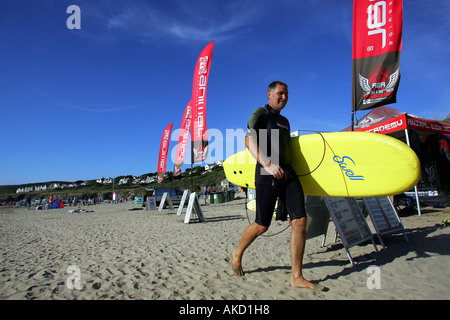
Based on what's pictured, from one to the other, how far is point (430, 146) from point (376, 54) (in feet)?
15.8

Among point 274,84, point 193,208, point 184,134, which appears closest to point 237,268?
point 274,84

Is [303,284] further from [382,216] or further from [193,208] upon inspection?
[193,208]

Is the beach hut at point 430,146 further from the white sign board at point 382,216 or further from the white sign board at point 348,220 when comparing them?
the white sign board at point 348,220

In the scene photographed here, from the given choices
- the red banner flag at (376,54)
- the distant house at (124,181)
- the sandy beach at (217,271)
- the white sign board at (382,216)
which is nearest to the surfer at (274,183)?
the sandy beach at (217,271)

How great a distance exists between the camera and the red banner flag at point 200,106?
321 inches

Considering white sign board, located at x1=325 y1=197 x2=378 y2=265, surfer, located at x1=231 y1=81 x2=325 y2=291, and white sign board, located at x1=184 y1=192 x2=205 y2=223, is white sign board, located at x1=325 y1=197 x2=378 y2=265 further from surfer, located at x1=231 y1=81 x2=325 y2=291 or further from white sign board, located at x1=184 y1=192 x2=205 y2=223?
white sign board, located at x1=184 y1=192 x2=205 y2=223

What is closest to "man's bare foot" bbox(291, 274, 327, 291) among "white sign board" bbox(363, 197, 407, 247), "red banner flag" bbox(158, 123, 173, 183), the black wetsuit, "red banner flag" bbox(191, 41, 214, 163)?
the black wetsuit

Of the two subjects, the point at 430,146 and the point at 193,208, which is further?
the point at 193,208

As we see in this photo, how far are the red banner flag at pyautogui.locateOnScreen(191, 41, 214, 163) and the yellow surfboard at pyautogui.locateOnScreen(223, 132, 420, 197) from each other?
214 inches

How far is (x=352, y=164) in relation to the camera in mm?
2725
